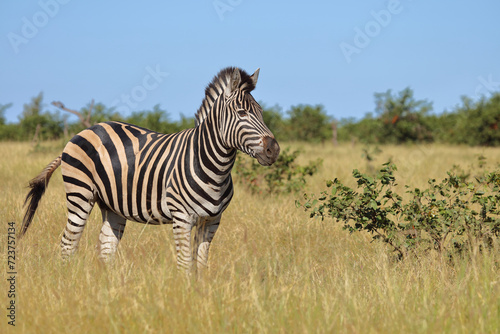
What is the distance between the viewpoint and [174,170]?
4.25m

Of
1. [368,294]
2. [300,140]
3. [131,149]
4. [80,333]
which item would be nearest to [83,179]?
[131,149]

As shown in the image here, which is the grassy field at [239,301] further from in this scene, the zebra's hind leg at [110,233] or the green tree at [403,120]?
the green tree at [403,120]

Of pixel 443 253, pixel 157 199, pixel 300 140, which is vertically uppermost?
pixel 300 140

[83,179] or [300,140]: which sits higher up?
[300,140]

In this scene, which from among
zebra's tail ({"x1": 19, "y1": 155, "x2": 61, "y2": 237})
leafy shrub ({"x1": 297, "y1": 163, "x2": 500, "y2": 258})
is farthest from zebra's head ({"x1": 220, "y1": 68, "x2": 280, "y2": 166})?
zebra's tail ({"x1": 19, "y1": 155, "x2": 61, "y2": 237})

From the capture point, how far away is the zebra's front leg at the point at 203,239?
4.21 metres

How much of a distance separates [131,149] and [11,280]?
5.06 ft

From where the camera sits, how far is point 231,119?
3908 mm

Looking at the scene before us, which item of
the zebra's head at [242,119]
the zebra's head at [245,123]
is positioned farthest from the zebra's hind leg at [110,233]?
the zebra's head at [245,123]

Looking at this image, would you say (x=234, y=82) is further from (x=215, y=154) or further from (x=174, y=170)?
(x=174, y=170)

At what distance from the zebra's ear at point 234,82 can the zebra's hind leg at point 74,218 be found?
1746 mm

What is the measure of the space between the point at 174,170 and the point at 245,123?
82 cm

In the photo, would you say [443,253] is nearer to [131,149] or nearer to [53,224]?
[131,149]

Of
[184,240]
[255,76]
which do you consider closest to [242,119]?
[255,76]
